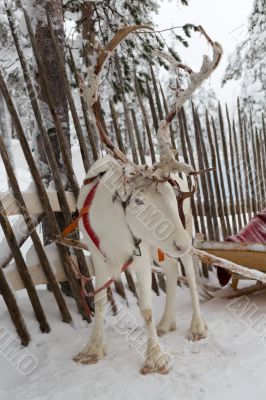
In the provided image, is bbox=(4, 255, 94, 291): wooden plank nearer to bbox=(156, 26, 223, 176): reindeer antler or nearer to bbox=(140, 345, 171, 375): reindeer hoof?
bbox=(140, 345, 171, 375): reindeer hoof

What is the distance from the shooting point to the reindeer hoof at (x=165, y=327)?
9.82 ft

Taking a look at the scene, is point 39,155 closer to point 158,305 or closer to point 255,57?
point 158,305

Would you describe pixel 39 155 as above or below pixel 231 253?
above

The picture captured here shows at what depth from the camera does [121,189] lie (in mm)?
2289

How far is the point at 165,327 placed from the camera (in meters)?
3.02

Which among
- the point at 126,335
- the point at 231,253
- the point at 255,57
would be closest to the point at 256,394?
the point at 126,335

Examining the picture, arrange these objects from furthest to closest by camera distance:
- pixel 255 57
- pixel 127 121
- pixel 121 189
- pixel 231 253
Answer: pixel 255 57, pixel 127 121, pixel 231 253, pixel 121 189

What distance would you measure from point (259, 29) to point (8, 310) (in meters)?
14.0

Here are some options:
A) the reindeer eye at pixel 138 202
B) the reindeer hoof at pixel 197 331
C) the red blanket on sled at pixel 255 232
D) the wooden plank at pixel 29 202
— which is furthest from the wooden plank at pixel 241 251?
the reindeer eye at pixel 138 202

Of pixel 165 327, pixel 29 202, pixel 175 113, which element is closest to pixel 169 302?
pixel 165 327

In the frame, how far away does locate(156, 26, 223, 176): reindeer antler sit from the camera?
7.42 ft

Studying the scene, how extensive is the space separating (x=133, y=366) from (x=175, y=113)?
157cm

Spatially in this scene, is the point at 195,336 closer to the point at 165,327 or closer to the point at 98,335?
the point at 165,327

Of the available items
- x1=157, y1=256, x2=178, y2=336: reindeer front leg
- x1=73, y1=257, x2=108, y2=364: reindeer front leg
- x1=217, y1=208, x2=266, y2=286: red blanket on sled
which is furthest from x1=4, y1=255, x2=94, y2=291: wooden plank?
x1=217, y1=208, x2=266, y2=286: red blanket on sled
